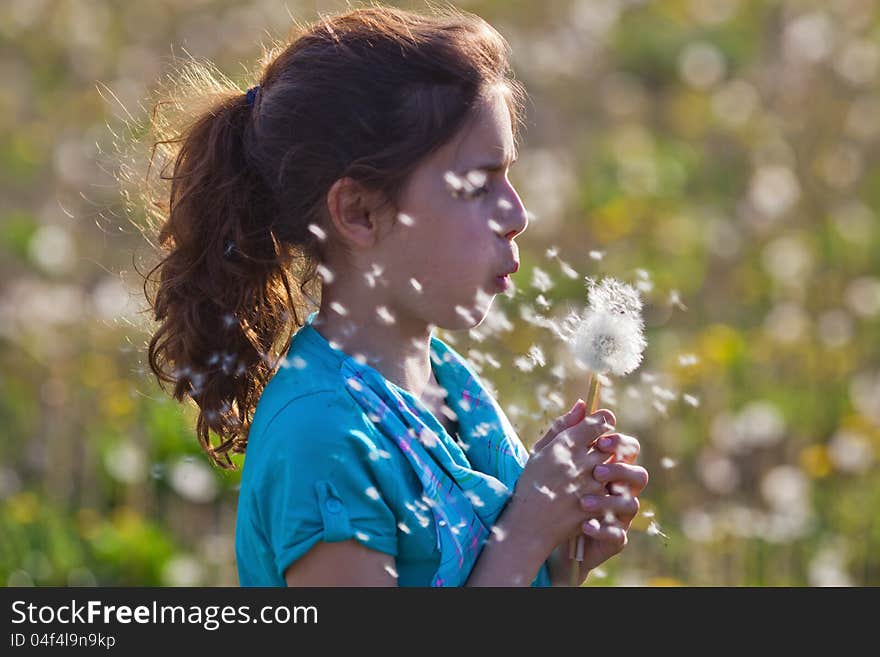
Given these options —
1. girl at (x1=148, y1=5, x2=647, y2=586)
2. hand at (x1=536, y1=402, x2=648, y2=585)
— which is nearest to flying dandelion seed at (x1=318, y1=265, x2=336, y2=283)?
girl at (x1=148, y1=5, x2=647, y2=586)

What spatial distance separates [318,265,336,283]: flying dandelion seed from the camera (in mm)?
1675

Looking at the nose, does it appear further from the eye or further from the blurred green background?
the blurred green background

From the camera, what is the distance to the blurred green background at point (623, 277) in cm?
291

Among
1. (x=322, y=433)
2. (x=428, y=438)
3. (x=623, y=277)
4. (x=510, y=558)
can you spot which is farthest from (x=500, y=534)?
(x=623, y=277)

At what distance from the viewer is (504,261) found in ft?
5.27

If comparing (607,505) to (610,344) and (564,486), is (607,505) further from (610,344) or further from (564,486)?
(610,344)

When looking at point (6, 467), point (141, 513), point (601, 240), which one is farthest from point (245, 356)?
point (601, 240)

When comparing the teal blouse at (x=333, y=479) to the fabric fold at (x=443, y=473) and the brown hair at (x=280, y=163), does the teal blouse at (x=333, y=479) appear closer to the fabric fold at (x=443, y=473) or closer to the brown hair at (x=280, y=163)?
the fabric fold at (x=443, y=473)

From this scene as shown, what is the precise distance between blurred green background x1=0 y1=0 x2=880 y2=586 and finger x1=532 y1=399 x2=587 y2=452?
0.28 metres

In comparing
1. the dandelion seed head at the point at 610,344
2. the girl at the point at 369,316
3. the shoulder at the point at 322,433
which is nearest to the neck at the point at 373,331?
the girl at the point at 369,316

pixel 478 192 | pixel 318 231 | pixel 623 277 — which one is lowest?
pixel 623 277

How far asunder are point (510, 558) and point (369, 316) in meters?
0.35

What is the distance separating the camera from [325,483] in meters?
1.47

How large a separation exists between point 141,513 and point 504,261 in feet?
5.37
